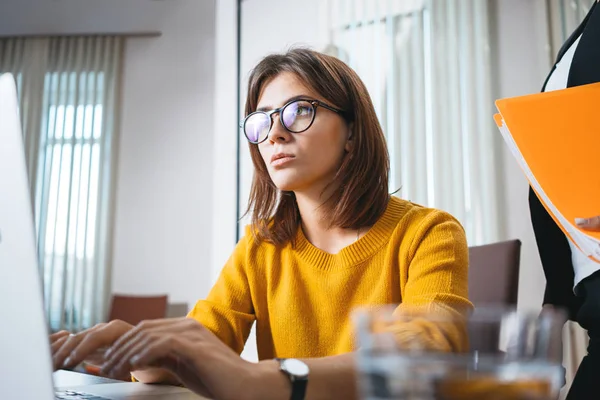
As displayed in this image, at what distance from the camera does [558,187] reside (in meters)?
0.62

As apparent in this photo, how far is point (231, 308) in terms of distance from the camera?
3.69 ft

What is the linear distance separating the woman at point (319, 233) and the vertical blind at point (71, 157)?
16.9ft

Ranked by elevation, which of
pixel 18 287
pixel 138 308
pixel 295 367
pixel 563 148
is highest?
pixel 563 148

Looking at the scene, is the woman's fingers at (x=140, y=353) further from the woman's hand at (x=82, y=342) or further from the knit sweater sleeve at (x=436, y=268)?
the knit sweater sleeve at (x=436, y=268)

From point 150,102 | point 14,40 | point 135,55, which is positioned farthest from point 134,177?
point 14,40

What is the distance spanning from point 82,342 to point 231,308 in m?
0.58

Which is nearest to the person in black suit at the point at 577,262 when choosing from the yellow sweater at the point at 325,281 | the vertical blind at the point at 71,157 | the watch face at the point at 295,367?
the yellow sweater at the point at 325,281

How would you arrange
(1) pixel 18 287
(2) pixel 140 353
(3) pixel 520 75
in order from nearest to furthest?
(1) pixel 18 287, (2) pixel 140 353, (3) pixel 520 75

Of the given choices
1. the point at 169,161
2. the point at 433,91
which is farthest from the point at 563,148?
the point at 169,161

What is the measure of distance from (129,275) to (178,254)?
1.86 feet

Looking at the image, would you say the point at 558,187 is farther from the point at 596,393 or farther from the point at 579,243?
the point at 596,393

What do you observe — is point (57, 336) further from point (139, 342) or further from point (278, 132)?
point (278, 132)

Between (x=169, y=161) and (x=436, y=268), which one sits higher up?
(x=169, y=161)

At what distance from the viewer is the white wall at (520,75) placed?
3234 mm
